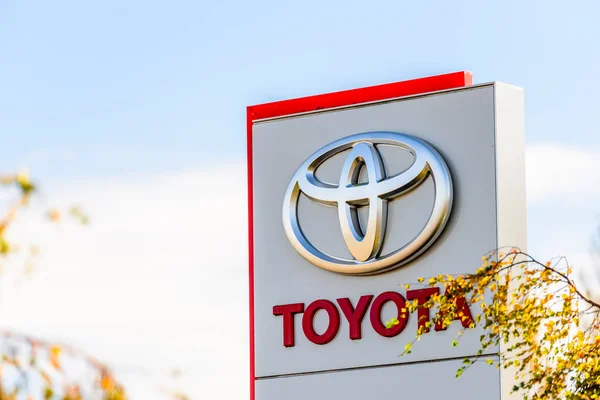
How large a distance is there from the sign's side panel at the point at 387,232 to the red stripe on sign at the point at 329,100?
119 mm

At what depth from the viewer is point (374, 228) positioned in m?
14.3

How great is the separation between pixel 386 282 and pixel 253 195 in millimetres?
2151

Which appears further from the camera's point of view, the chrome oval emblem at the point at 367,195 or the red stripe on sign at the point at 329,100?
the red stripe on sign at the point at 329,100

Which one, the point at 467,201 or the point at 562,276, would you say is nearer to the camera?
the point at 562,276

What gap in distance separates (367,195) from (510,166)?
5.14ft

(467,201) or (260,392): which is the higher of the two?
(467,201)

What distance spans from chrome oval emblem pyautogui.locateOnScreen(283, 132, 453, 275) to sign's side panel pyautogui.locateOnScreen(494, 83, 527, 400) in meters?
0.57

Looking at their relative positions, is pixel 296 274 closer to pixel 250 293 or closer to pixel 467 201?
pixel 250 293

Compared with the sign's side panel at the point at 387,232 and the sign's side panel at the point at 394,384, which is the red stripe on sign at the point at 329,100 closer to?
the sign's side panel at the point at 387,232

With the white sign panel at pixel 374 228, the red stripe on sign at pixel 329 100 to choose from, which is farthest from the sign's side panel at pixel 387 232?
the red stripe on sign at pixel 329 100

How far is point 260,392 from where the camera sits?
1489cm

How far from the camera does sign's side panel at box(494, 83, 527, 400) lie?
45.6 feet

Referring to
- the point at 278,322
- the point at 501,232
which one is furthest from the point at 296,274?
the point at 501,232

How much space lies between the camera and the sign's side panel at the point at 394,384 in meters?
13.6
